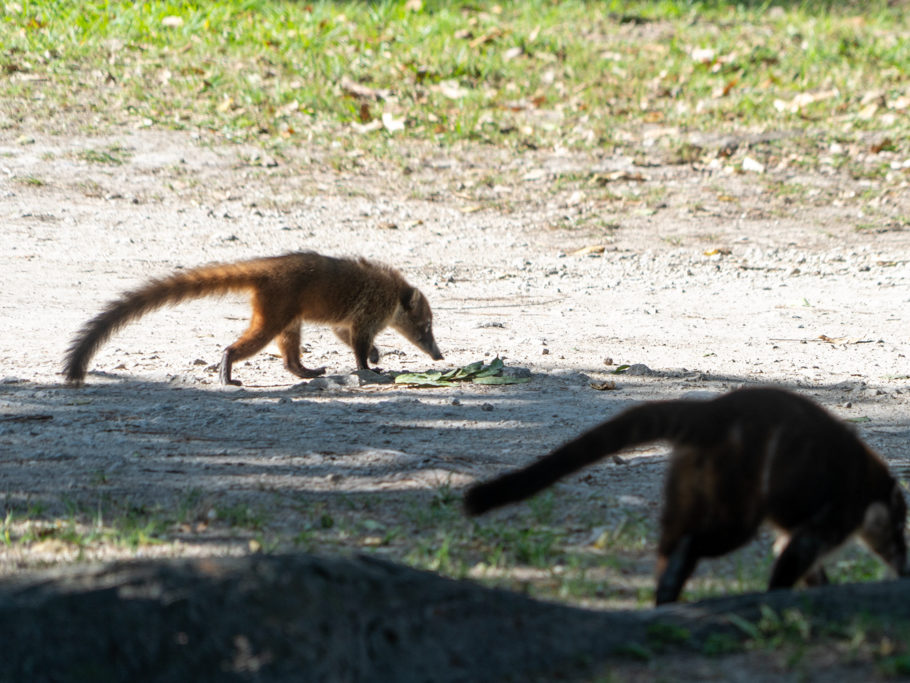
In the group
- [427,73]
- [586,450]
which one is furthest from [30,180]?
[586,450]

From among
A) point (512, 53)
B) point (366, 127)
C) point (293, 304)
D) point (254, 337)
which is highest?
point (512, 53)

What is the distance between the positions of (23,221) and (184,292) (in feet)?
13.5

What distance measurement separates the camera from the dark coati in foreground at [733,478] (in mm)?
3066

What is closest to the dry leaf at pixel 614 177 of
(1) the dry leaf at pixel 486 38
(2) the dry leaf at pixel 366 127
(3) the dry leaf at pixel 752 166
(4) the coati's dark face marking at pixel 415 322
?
(3) the dry leaf at pixel 752 166

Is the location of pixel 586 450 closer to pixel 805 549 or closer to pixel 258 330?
pixel 805 549

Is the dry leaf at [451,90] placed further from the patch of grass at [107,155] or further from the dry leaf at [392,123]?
the patch of grass at [107,155]

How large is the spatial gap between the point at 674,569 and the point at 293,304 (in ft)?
A: 13.7

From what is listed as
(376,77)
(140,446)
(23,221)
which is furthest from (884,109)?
(140,446)

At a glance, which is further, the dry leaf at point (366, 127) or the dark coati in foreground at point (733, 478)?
the dry leaf at point (366, 127)

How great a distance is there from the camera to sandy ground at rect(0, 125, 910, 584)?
5.04 meters

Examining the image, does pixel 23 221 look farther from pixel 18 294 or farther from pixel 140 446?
pixel 140 446

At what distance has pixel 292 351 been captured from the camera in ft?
23.3

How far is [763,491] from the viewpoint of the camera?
309 cm

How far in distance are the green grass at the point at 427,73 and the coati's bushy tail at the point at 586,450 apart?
30.3 ft
